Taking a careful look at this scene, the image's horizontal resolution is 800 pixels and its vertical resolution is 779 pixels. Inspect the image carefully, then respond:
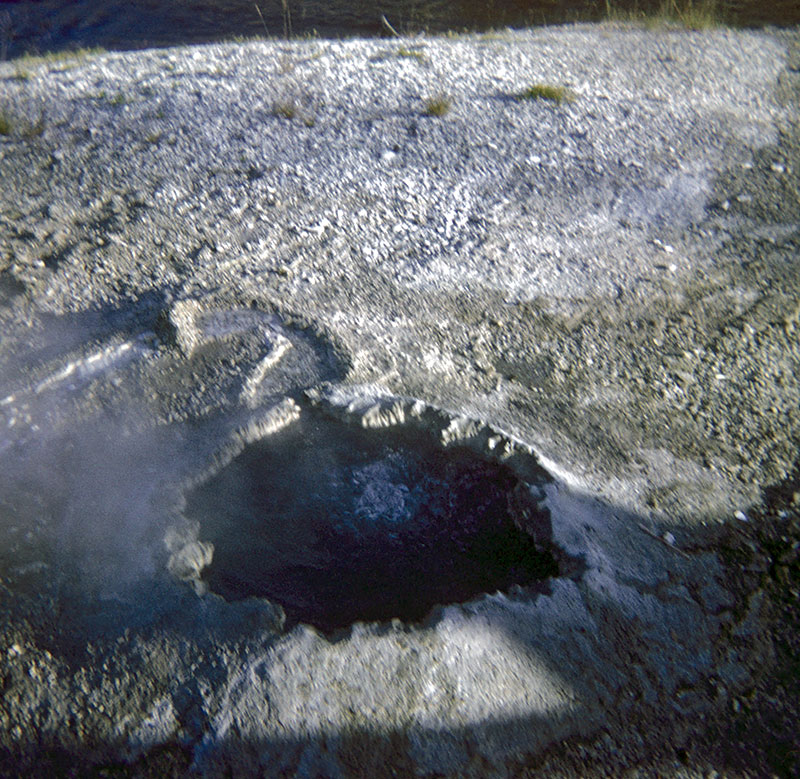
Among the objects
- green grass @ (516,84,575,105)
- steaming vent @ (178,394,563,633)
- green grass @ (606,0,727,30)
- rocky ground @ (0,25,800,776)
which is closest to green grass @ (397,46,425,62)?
rocky ground @ (0,25,800,776)

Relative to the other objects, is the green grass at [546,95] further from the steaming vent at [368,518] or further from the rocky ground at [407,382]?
the steaming vent at [368,518]

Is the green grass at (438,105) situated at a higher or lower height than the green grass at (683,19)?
higher

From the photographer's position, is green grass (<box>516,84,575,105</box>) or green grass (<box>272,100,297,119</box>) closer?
green grass (<box>272,100,297,119</box>)

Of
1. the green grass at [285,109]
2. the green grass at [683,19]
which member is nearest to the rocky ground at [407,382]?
the green grass at [285,109]

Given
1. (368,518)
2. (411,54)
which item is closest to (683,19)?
(411,54)

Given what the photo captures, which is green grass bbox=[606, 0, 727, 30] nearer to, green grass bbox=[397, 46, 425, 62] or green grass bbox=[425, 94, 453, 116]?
green grass bbox=[397, 46, 425, 62]

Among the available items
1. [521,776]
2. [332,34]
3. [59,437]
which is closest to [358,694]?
[521,776]

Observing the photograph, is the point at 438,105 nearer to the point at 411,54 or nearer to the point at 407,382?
the point at 411,54
